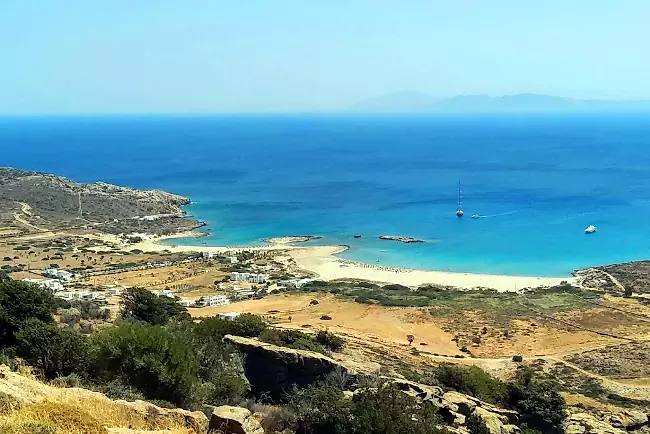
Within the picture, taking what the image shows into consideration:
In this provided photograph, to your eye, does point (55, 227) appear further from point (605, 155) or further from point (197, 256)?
point (605, 155)

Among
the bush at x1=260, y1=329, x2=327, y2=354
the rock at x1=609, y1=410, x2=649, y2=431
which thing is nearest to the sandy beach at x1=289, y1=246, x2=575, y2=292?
the rock at x1=609, y1=410, x2=649, y2=431

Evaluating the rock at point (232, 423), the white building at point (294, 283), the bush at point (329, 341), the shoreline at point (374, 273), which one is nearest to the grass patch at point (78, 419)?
the rock at point (232, 423)

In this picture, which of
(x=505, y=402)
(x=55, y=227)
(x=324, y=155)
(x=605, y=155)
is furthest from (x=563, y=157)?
(x=505, y=402)

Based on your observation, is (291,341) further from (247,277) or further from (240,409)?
(247,277)

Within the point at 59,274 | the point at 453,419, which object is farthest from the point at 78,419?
the point at 59,274

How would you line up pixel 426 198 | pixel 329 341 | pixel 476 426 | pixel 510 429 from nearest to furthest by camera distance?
pixel 476 426
pixel 510 429
pixel 329 341
pixel 426 198

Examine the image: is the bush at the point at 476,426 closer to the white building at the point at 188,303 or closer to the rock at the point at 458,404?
the rock at the point at 458,404
